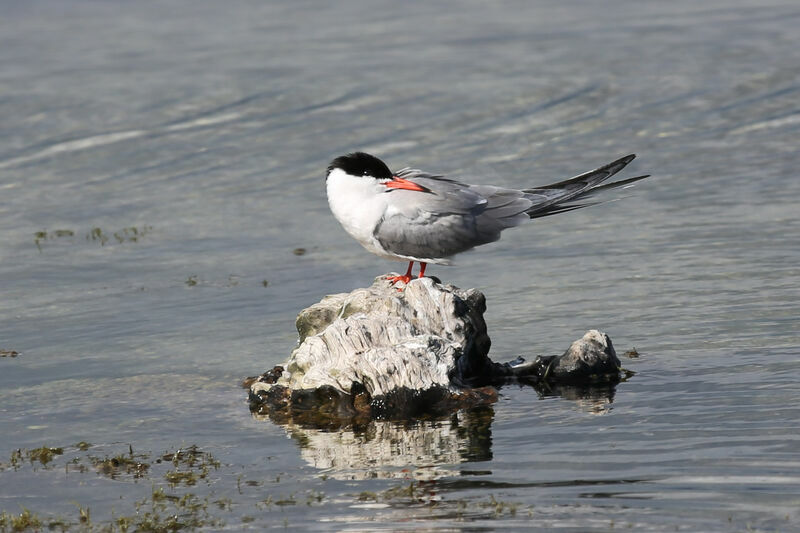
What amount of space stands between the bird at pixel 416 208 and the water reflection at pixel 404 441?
139cm

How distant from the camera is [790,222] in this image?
41.3 feet

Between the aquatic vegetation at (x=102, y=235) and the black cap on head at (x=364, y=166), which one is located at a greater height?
the aquatic vegetation at (x=102, y=235)

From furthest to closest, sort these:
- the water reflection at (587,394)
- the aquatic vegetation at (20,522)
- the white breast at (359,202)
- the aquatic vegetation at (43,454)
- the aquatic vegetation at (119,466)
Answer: the white breast at (359,202)
the water reflection at (587,394)
the aquatic vegetation at (43,454)
the aquatic vegetation at (119,466)
the aquatic vegetation at (20,522)

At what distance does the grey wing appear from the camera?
8820 millimetres

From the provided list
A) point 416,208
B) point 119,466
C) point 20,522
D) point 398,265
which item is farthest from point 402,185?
point 20,522

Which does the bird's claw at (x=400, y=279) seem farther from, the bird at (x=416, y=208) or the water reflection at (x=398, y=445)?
the water reflection at (x=398, y=445)

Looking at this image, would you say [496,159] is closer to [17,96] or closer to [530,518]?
[17,96]

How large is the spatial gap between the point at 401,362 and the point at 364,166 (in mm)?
1545

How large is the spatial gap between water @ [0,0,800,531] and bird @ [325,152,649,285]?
102cm

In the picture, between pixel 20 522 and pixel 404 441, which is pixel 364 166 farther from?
pixel 20 522

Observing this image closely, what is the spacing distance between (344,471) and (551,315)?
367 cm

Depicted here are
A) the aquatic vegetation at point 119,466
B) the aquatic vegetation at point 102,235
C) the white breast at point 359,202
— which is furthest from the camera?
the aquatic vegetation at point 102,235

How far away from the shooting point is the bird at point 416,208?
28.9 feet

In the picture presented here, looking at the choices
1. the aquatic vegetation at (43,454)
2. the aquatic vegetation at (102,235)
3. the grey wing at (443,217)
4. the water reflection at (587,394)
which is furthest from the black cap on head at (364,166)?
the aquatic vegetation at (102,235)
